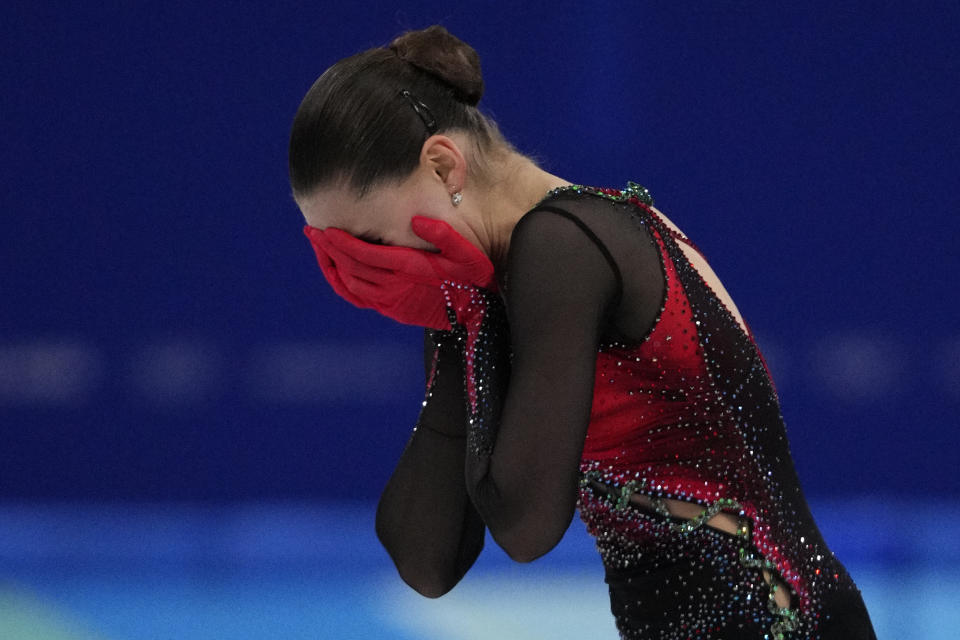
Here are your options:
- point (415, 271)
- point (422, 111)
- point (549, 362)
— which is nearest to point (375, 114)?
point (422, 111)

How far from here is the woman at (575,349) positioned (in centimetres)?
93

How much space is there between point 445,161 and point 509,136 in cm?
246

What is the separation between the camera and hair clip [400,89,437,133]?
101 cm

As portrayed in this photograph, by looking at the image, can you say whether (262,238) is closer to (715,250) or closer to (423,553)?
(715,250)

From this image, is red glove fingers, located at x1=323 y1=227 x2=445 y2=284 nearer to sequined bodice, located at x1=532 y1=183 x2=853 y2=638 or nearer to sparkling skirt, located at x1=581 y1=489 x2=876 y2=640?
sequined bodice, located at x1=532 y1=183 x2=853 y2=638

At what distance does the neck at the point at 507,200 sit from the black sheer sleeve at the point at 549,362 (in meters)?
0.12

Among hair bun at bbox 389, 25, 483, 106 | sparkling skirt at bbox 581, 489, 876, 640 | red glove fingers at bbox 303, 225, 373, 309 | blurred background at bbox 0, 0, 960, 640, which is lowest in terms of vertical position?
sparkling skirt at bbox 581, 489, 876, 640

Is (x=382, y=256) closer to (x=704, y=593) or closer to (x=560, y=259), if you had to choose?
(x=560, y=259)

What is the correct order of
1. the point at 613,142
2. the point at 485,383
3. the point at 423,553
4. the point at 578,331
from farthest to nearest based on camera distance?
the point at 613,142
the point at 423,553
the point at 485,383
the point at 578,331

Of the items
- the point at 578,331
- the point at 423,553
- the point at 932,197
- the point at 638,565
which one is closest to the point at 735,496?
the point at 638,565

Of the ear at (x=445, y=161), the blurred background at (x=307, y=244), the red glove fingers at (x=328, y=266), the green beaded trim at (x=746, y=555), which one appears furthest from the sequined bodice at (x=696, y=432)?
the blurred background at (x=307, y=244)

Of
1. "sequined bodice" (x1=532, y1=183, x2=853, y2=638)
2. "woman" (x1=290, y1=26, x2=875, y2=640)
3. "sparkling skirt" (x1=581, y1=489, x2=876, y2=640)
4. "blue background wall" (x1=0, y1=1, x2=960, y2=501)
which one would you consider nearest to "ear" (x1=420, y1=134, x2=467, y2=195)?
"woman" (x1=290, y1=26, x2=875, y2=640)

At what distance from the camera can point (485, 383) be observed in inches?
39.9

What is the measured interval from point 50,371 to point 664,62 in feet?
6.81
